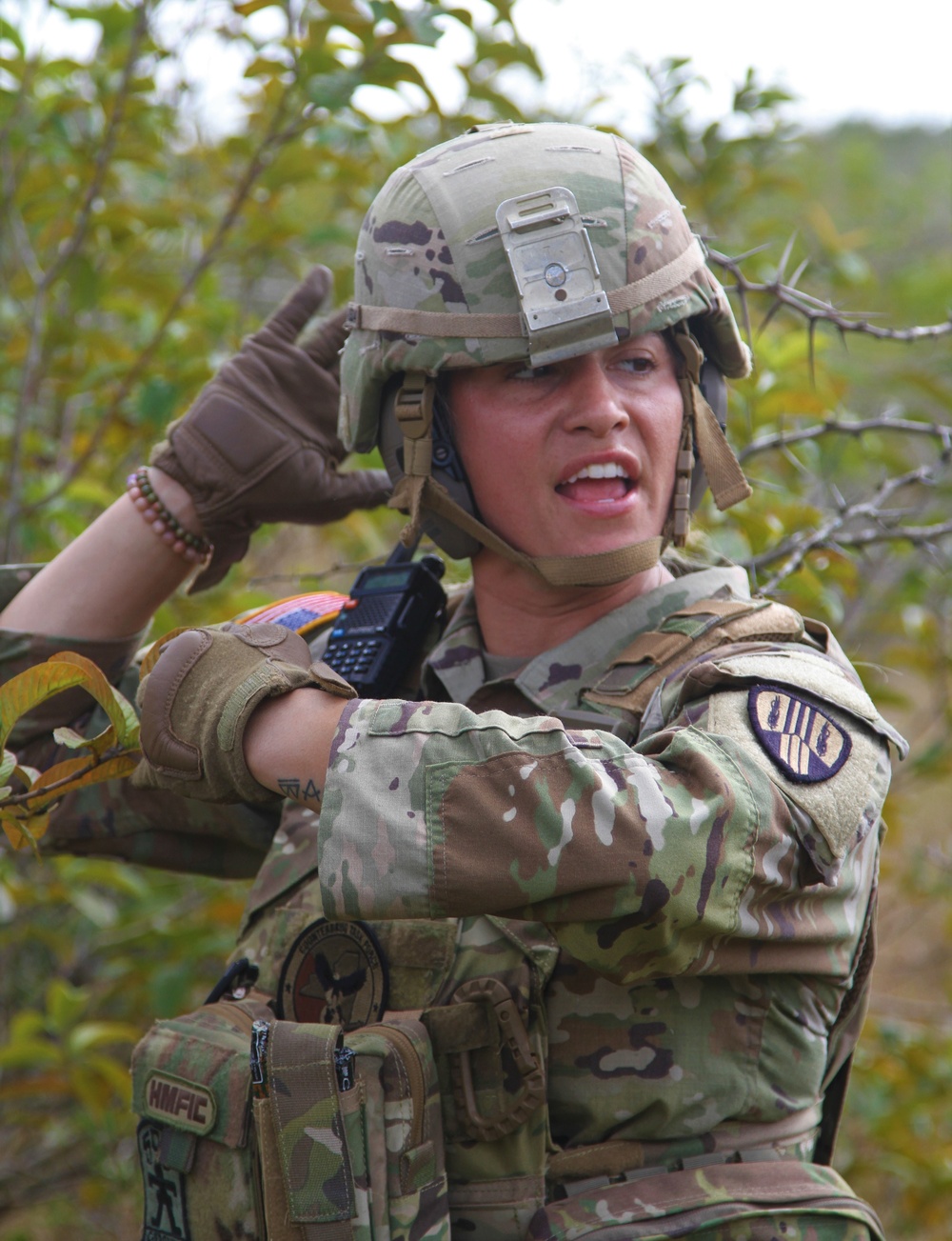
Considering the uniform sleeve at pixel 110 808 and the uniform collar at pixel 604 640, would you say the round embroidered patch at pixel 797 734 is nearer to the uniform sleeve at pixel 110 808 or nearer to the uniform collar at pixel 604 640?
Result: the uniform collar at pixel 604 640

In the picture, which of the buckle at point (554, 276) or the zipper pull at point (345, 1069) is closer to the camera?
the zipper pull at point (345, 1069)

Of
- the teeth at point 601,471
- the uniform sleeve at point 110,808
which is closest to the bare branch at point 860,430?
the teeth at point 601,471

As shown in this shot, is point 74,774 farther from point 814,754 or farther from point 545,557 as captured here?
point 814,754

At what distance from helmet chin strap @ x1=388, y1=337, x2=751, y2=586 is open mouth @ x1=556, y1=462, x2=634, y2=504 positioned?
0.30 feet

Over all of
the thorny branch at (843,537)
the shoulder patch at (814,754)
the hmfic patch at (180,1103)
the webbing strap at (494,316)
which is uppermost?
the webbing strap at (494,316)

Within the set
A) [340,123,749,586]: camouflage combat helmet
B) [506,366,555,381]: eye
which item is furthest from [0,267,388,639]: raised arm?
[506,366,555,381]: eye

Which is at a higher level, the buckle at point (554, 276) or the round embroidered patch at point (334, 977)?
the buckle at point (554, 276)

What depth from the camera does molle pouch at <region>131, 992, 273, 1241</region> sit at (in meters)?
1.92

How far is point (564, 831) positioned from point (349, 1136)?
629mm

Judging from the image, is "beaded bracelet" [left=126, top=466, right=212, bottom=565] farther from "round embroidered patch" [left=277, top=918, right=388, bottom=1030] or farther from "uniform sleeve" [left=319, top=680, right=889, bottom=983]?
"uniform sleeve" [left=319, top=680, right=889, bottom=983]

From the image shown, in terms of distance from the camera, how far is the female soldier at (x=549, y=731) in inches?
61.4

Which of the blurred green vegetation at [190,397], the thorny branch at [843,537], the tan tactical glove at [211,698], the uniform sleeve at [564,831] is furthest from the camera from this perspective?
the blurred green vegetation at [190,397]

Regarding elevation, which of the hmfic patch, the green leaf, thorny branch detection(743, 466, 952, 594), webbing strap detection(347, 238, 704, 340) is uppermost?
webbing strap detection(347, 238, 704, 340)

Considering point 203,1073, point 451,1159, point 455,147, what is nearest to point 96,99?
point 455,147
